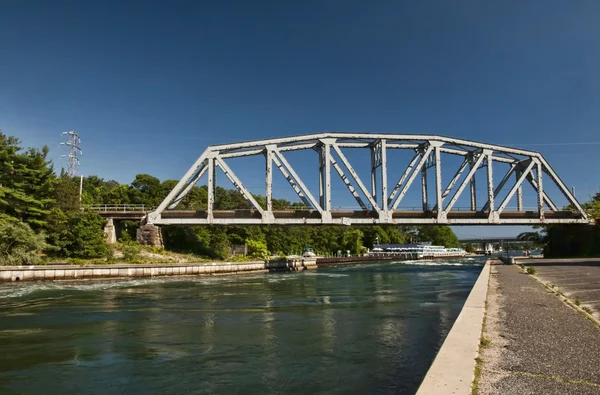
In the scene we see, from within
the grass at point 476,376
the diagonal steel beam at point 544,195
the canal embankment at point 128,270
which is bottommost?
the canal embankment at point 128,270

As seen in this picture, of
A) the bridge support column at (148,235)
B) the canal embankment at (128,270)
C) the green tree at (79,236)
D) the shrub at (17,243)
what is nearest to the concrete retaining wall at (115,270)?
the canal embankment at (128,270)

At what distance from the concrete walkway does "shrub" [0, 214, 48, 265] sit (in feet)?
149

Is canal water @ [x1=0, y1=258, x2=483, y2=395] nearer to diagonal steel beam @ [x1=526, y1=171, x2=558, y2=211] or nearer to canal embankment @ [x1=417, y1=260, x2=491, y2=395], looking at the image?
canal embankment @ [x1=417, y1=260, x2=491, y2=395]

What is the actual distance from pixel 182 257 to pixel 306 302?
44234 millimetres

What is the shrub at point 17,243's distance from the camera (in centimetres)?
4147

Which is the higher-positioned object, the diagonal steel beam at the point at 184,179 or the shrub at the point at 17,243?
the diagonal steel beam at the point at 184,179

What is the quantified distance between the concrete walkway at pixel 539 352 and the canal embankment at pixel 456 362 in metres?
0.20

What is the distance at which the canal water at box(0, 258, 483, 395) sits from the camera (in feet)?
29.7

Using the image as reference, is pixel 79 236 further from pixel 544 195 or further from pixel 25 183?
pixel 544 195

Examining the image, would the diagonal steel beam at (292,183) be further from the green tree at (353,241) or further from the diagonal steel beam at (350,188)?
the green tree at (353,241)

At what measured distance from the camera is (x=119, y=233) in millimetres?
64812

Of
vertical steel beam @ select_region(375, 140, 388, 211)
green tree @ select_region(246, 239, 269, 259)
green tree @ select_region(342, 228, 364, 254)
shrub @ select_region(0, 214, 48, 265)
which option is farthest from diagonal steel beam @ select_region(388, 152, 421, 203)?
green tree @ select_region(342, 228, 364, 254)

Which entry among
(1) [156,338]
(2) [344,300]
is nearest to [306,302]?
(2) [344,300]

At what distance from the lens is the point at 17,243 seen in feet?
141
